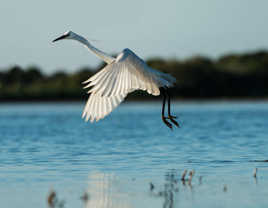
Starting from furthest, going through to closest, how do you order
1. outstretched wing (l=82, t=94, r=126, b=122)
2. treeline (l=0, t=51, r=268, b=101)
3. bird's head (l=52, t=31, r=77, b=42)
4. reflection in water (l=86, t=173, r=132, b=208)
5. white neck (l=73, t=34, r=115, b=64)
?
treeline (l=0, t=51, r=268, b=101)
bird's head (l=52, t=31, r=77, b=42)
white neck (l=73, t=34, r=115, b=64)
outstretched wing (l=82, t=94, r=126, b=122)
reflection in water (l=86, t=173, r=132, b=208)

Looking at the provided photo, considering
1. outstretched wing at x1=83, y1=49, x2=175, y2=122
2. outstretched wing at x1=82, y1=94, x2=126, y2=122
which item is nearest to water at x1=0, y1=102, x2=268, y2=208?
outstretched wing at x1=82, y1=94, x2=126, y2=122

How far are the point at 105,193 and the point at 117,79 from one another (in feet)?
7.03

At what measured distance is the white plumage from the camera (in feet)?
37.1

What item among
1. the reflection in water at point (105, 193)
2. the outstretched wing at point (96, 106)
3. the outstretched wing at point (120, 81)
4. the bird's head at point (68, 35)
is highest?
the bird's head at point (68, 35)

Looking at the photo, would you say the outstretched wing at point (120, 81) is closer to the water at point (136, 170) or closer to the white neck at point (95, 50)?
the white neck at point (95, 50)

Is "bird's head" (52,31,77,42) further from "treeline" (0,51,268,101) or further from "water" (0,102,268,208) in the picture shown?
"treeline" (0,51,268,101)

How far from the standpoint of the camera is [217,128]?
2900 centimetres

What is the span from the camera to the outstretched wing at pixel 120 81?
11.3 m

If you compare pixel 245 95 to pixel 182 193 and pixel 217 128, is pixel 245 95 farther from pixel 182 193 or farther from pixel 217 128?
pixel 182 193

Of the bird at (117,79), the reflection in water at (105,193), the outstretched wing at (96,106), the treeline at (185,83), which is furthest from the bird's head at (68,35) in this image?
the treeline at (185,83)

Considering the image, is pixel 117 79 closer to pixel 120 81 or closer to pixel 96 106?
pixel 120 81

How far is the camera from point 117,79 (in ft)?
38.2

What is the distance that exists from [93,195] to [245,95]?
70.7 metres

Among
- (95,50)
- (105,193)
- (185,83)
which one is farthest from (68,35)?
(185,83)
